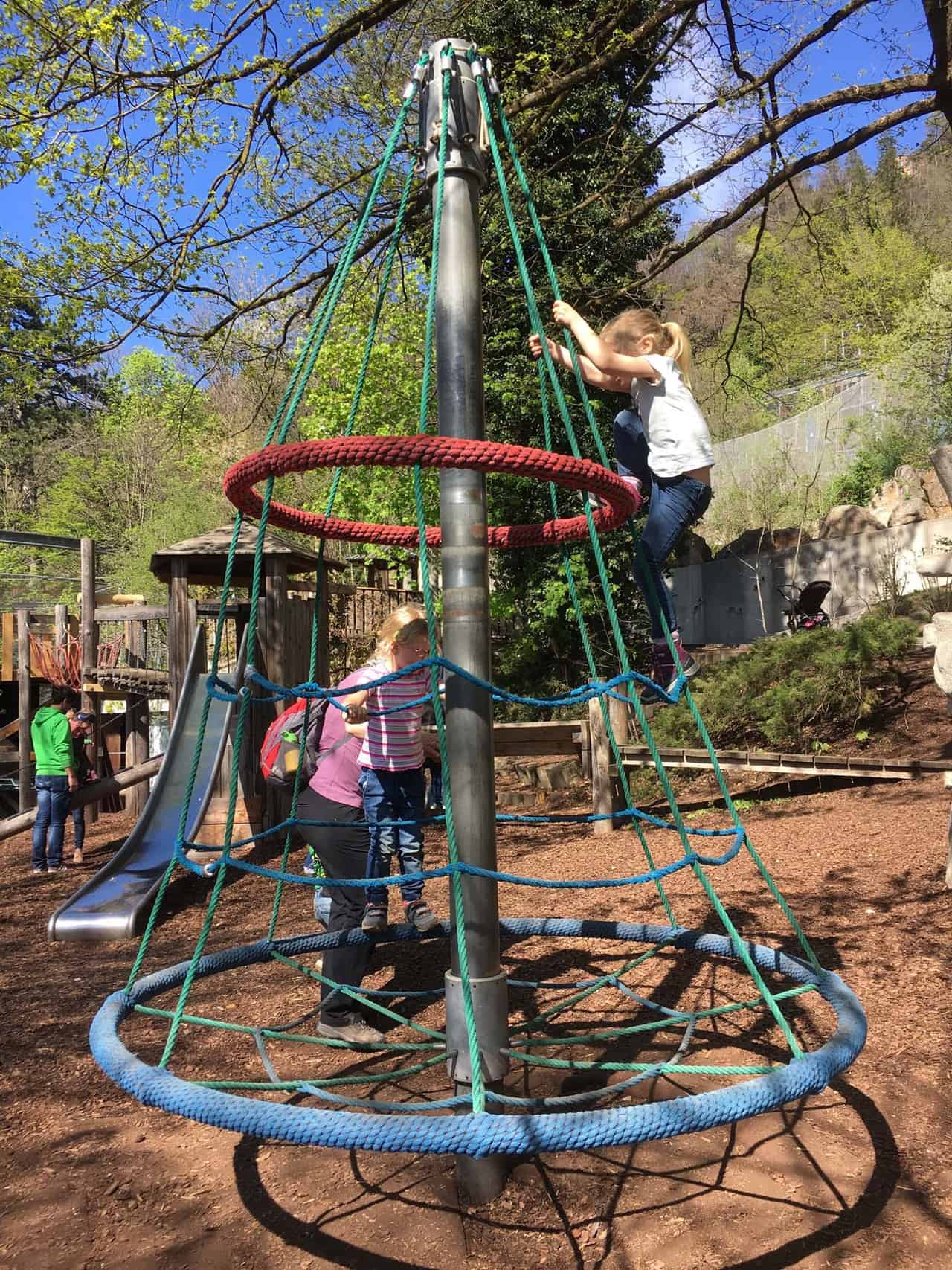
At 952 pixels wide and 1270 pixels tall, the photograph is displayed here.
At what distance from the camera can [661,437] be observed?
2.96 m

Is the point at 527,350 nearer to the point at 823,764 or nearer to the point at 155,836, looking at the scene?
the point at 823,764

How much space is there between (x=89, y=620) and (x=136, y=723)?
95.5 inches

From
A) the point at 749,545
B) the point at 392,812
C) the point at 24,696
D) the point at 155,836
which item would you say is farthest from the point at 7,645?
the point at 749,545

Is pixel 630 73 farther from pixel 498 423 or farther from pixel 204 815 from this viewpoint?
pixel 204 815

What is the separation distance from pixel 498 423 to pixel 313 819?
34.8 feet

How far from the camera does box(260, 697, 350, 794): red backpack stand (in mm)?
3600

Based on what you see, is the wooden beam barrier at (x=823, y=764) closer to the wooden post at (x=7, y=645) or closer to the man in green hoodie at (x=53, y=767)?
the man in green hoodie at (x=53, y=767)

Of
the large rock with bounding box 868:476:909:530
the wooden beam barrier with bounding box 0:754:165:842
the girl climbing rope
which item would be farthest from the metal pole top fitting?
the large rock with bounding box 868:476:909:530

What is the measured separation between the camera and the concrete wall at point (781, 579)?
17.4 meters

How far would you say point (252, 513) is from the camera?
2.59m

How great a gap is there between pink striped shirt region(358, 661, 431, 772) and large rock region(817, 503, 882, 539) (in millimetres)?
18921

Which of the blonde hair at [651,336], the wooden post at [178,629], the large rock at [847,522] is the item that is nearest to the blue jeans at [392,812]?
the blonde hair at [651,336]

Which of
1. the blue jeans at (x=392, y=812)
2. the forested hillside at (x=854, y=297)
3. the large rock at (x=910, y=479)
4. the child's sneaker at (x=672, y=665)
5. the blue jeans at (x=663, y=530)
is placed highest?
the forested hillside at (x=854, y=297)

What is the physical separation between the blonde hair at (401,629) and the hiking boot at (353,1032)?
1.39 meters
